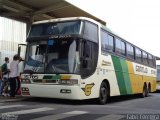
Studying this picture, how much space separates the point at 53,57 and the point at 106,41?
121 inches

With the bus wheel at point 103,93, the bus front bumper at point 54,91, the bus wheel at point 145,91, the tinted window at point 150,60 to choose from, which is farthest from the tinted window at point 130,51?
the bus front bumper at point 54,91

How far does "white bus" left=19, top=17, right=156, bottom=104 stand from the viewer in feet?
41.5

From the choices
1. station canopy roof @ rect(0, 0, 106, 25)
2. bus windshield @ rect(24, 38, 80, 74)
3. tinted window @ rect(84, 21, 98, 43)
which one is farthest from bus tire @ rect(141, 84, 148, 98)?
bus windshield @ rect(24, 38, 80, 74)

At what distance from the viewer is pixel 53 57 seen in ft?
42.9

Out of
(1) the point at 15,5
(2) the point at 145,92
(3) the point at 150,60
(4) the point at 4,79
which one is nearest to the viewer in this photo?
(4) the point at 4,79

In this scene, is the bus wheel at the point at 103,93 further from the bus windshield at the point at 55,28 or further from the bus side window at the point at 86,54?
the bus windshield at the point at 55,28

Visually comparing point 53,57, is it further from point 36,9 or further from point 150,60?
point 150,60

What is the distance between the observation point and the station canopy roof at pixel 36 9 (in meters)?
17.0

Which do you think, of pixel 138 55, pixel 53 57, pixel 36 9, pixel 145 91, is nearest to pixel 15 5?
pixel 36 9

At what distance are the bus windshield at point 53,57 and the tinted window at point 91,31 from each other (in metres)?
0.77

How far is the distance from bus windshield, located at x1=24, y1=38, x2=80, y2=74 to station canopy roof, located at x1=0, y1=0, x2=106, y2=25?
12.5ft

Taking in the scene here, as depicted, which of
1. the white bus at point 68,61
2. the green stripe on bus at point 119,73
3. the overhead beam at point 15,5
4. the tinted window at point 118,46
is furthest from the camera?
the tinted window at point 118,46

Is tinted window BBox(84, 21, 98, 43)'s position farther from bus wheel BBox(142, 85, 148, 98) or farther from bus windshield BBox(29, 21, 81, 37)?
bus wheel BBox(142, 85, 148, 98)

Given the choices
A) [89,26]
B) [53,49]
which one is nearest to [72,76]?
[53,49]
